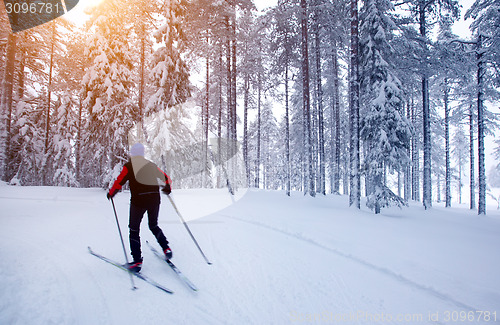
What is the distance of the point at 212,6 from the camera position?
14.4m

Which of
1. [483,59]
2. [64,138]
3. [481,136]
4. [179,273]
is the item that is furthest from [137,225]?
[64,138]

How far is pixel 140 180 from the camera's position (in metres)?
4.48

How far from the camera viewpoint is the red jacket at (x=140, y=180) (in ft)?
14.6

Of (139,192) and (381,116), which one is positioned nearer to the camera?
(139,192)

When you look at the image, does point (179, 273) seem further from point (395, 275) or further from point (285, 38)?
point (285, 38)

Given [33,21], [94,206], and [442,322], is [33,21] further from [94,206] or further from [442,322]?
[442,322]

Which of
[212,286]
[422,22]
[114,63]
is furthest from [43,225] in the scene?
[422,22]

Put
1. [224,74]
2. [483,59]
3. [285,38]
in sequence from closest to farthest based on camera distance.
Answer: [483,59] < [285,38] < [224,74]

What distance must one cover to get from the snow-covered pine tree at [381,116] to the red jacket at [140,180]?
30.8 ft

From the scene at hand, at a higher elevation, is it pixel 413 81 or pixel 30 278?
pixel 413 81

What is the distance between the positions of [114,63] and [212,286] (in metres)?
14.8

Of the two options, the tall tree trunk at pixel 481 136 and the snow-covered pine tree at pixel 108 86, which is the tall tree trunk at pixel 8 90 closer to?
the snow-covered pine tree at pixel 108 86

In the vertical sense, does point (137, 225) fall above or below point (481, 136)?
below

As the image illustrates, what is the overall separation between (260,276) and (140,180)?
9.37 feet
